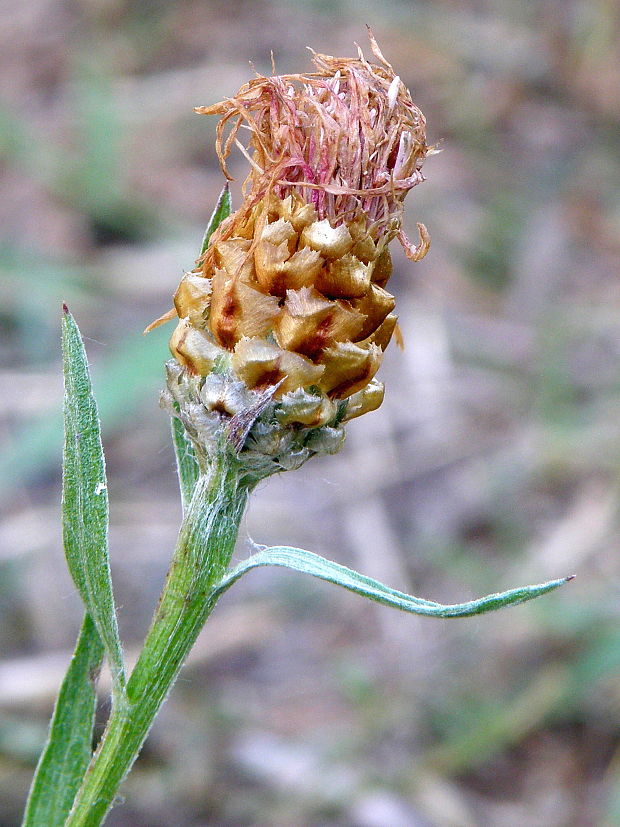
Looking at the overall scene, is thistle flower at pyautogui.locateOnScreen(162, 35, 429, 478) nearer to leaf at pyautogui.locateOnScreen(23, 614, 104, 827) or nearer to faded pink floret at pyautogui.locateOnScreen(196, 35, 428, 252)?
faded pink floret at pyautogui.locateOnScreen(196, 35, 428, 252)

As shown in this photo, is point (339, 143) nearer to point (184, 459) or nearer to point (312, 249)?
point (312, 249)

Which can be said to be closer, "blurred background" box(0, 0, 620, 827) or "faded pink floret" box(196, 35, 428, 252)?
"faded pink floret" box(196, 35, 428, 252)

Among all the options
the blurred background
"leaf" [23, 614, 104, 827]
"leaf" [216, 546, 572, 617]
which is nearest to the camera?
"leaf" [216, 546, 572, 617]

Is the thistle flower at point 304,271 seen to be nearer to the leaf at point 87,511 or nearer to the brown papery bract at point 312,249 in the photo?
the brown papery bract at point 312,249

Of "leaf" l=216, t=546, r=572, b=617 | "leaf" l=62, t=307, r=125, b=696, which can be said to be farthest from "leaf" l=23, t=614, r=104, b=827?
"leaf" l=216, t=546, r=572, b=617

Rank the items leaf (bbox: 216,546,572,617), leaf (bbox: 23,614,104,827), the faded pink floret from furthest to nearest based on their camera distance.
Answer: leaf (bbox: 23,614,104,827)
the faded pink floret
leaf (bbox: 216,546,572,617)

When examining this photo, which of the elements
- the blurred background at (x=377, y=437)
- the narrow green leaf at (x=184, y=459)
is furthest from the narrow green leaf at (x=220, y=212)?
the blurred background at (x=377, y=437)

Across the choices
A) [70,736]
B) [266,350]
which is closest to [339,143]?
[266,350]
